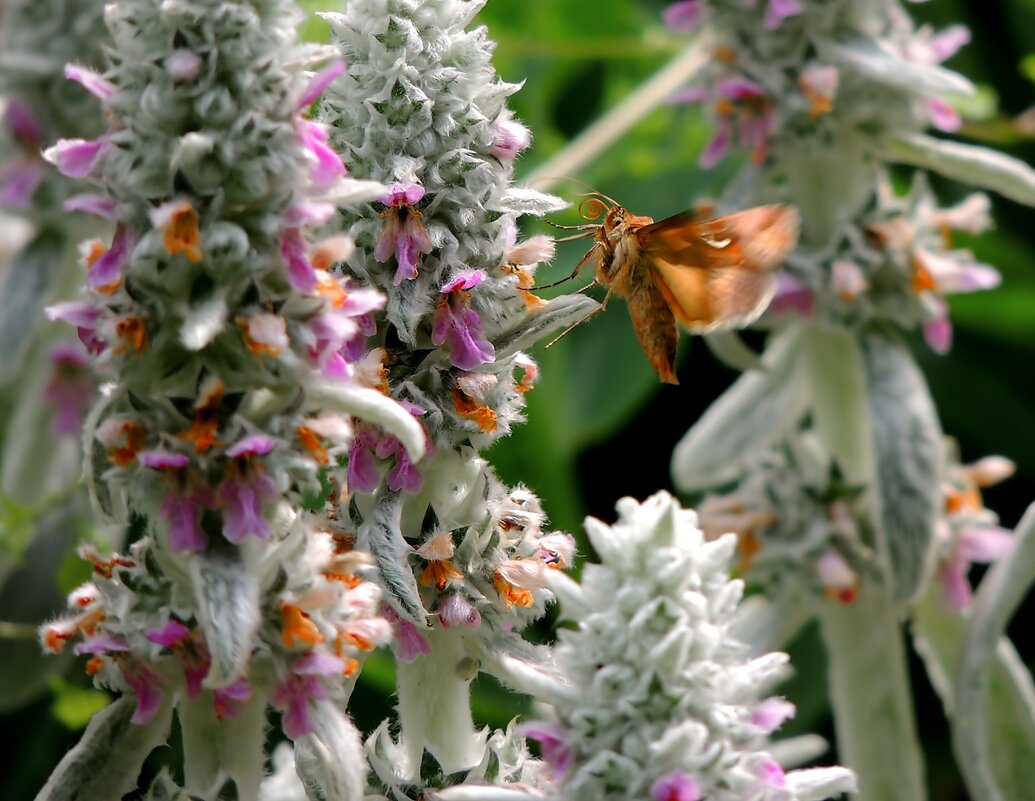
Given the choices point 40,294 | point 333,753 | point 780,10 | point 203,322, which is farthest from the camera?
point 40,294

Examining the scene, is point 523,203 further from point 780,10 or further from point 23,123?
point 23,123

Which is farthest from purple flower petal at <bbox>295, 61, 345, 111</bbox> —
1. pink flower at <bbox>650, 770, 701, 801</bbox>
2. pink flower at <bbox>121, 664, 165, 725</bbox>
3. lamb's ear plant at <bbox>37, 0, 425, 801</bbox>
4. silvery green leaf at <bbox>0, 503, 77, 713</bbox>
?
silvery green leaf at <bbox>0, 503, 77, 713</bbox>

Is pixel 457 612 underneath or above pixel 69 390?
above

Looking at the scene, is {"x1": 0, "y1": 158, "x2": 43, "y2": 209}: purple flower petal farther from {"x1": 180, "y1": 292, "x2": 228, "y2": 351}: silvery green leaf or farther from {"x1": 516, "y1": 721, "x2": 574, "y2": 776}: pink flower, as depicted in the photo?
{"x1": 516, "y1": 721, "x2": 574, "y2": 776}: pink flower

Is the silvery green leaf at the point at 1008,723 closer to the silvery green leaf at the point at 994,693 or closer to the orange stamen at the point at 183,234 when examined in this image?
the silvery green leaf at the point at 994,693

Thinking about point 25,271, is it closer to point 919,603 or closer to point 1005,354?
point 919,603

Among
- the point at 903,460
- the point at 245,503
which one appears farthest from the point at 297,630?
the point at 903,460
